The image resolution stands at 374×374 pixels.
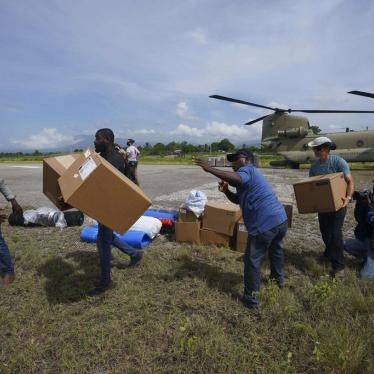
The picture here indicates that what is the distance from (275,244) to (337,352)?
137 cm

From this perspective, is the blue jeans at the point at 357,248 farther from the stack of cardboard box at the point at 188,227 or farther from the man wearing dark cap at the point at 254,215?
the stack of cardboard box at the point at 188,227

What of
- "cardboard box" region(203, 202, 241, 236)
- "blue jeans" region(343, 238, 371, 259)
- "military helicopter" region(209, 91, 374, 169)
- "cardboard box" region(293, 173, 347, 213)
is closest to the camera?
"cardboard box" region(293, 173, 347, 213)

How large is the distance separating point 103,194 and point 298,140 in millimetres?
21497

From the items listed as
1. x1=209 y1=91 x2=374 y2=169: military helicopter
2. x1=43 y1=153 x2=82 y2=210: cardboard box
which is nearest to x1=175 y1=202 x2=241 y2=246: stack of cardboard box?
x1=43 y1=153 x2=82 y2=210: cardboard box

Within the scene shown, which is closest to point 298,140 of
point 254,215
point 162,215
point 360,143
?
point 360,143

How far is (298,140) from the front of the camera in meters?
22.8

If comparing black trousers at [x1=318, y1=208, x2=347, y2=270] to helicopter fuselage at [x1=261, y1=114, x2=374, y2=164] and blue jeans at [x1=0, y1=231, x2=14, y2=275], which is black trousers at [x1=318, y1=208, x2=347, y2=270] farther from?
helicopter fuselage at [x1=261, y1=114, x2=374, y2=164]

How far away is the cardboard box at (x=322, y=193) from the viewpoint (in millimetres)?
4090

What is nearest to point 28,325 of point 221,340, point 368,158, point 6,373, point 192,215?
point 6,373

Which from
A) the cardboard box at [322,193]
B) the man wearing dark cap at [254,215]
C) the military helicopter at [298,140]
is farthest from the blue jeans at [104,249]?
the military helicopter at [298,140]

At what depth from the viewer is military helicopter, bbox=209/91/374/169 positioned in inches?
819

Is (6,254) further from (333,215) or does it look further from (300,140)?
(300,140)

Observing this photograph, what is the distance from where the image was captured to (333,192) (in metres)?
4.07

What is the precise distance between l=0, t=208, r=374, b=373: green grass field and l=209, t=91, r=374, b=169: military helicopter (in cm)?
1760
